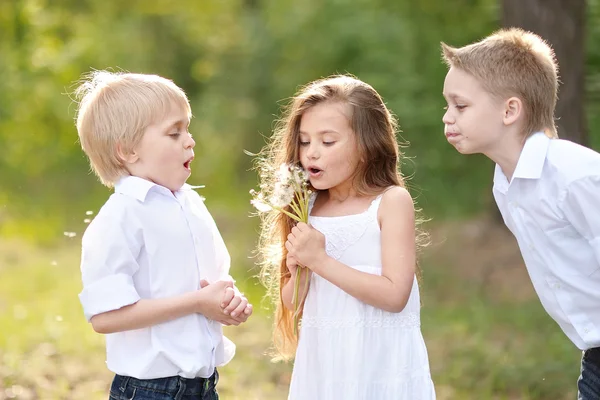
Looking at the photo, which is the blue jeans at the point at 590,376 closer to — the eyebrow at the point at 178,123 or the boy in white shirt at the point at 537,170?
the boy in white shirt at the point at 537,170

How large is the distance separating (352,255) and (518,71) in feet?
2.82

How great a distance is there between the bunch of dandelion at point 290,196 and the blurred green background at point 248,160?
3.28 ft

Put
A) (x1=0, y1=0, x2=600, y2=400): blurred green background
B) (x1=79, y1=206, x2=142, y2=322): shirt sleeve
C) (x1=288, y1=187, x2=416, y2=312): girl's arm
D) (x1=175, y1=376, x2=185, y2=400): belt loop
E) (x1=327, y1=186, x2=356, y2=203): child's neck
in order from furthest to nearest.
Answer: (x1=0, y1=0, x2=600, y2=400): blurred green background
(x1=327, y1=186, x2=356, y2=203): child's neck
(x1=288, y1=187, x2=416, y2=312): girl's arm
(x1=175, y1=376, x2=185, y2=400): belt loop
(x1=79, y1=206, x2=142, y2=322): shirt sleeve

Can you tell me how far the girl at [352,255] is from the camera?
3.01 meters

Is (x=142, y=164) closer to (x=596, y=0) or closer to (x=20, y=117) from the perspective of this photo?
(x=596, y=0)

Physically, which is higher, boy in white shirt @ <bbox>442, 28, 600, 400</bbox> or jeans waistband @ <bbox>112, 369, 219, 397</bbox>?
boy in white shirt @ <bbox>442, 28, 600, 400</bbox>

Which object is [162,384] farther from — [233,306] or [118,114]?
[118,114]

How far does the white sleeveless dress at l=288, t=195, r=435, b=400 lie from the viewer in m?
3.03

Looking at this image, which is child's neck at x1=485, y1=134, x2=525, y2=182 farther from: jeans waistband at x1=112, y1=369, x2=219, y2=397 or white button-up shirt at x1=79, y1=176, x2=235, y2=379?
jeans waistband at x1=112, y1=369, x2=219, y2=397

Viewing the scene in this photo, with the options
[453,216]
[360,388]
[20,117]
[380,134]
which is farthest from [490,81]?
[20,117]

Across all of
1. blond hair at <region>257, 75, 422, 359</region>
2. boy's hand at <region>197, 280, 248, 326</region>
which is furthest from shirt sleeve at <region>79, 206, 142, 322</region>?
blond hair at <region>257, 75, 422, 359</region>

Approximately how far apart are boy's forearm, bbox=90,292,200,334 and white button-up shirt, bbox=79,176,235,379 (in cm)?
3

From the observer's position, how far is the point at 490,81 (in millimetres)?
3080

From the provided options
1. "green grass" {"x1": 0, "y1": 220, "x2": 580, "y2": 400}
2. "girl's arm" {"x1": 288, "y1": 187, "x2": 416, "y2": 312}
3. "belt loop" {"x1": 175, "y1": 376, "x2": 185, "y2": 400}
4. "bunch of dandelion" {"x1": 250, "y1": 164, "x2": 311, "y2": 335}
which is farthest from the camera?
"green grass" {"x1": 0, "y1": 220, "x2": 580, "y2": 400}
